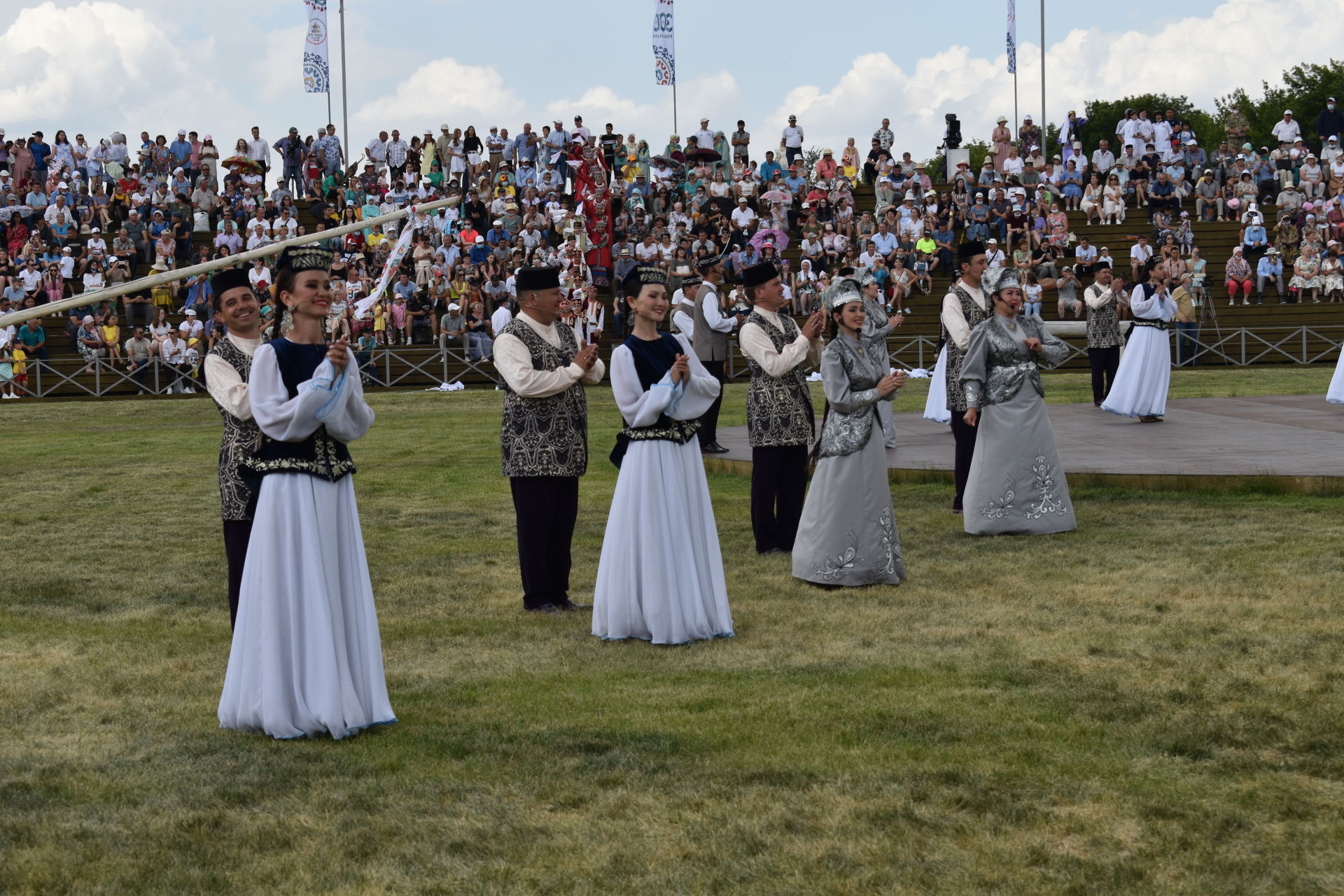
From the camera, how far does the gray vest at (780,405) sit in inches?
401

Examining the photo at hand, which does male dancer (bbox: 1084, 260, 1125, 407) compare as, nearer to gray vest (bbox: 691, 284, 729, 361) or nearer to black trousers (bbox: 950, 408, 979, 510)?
gray vest (bbox: 691, 284, 729, 361)

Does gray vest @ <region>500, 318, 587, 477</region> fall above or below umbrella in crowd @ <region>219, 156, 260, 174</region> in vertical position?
below

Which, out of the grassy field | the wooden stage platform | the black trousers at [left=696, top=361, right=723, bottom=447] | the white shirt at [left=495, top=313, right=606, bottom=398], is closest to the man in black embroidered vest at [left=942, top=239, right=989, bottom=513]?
the wooden stage platform

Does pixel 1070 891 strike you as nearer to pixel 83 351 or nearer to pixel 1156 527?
pixel 1156 527

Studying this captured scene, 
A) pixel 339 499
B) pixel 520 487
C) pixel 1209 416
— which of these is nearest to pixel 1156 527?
pixel 520 487

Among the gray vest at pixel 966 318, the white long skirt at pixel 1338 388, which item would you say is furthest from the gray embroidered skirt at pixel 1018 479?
the white long skirt at pixel 1338 388

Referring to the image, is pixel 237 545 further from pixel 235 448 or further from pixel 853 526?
pixel 853 526

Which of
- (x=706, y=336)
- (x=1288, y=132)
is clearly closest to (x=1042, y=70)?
(x=1288, y=132)

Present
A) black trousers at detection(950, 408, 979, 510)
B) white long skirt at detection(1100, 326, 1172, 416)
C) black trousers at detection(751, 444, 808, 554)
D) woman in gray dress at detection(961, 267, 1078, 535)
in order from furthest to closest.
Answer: white long skirt at detection(1100, 326, 1172, 416) < black trousers at detection(950, 408, 979, 510) < woman in gray dress at detection(961, 267, 1078, 535) < black trousers at detection(751, 444, 808, 554)

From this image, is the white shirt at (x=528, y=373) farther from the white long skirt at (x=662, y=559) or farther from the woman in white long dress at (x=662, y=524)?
the white long skirt at (x=662, y=559)

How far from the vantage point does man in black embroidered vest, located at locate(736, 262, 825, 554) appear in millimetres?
10133

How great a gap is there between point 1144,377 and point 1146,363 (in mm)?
154

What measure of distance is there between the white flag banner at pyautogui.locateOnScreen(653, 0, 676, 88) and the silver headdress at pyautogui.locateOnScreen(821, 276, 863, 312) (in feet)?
99.0

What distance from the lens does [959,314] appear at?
12.2 metres
